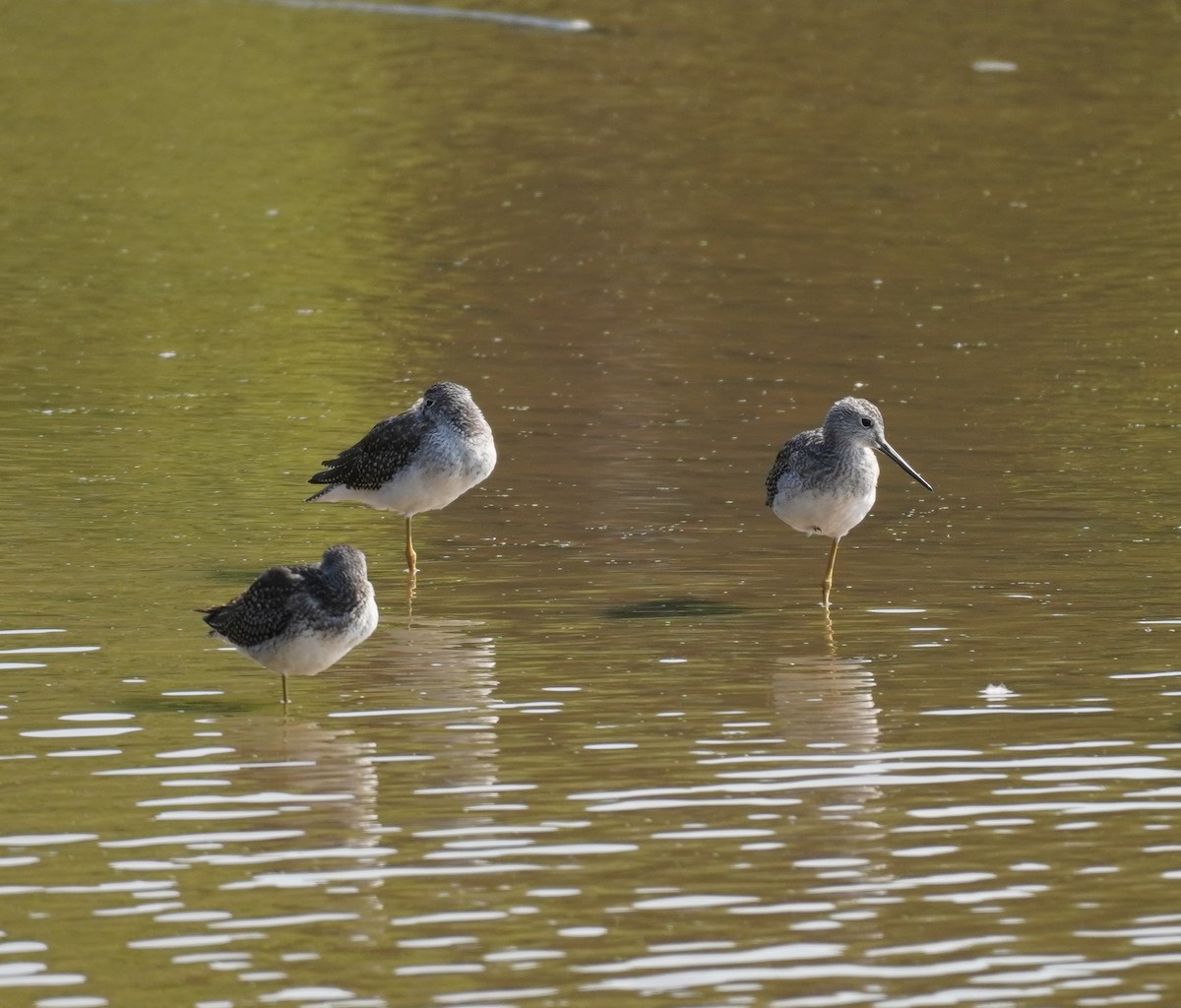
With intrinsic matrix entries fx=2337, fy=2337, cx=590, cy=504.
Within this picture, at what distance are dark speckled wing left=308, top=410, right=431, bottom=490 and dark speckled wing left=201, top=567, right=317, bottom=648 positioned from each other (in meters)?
2.71

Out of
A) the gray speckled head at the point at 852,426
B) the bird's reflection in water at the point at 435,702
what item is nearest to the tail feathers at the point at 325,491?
the bird's reflection in water at the point at 435,702

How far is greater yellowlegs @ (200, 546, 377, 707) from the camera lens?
1166 centimetres

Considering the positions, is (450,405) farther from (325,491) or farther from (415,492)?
(325,491)

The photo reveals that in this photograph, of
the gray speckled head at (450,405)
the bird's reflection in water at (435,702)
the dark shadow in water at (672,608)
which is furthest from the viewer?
the gray speckled head at (450,405)

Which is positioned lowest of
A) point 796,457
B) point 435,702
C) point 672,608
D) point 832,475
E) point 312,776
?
point 312,776

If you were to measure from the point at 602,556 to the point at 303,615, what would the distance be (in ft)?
11.8

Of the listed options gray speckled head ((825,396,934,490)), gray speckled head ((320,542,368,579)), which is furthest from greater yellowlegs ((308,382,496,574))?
gray speckled head ((320,542,368,579))

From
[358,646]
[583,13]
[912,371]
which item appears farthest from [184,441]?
[583,13]

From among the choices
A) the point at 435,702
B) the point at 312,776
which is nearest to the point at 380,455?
the point at 435,702

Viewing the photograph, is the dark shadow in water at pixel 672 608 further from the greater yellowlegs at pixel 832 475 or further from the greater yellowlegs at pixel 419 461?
the greater yellowlegs at pixel 419 461

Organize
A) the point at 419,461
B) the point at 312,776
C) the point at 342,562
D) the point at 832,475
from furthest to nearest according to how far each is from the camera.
Answer: the point at 419,461
the point at 832,475
the point at 342,562
the point at 312,776

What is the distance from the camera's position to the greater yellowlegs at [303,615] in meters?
11.7

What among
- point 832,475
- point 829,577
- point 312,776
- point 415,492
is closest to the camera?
point 312,776

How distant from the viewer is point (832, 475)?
14250 millimetres
